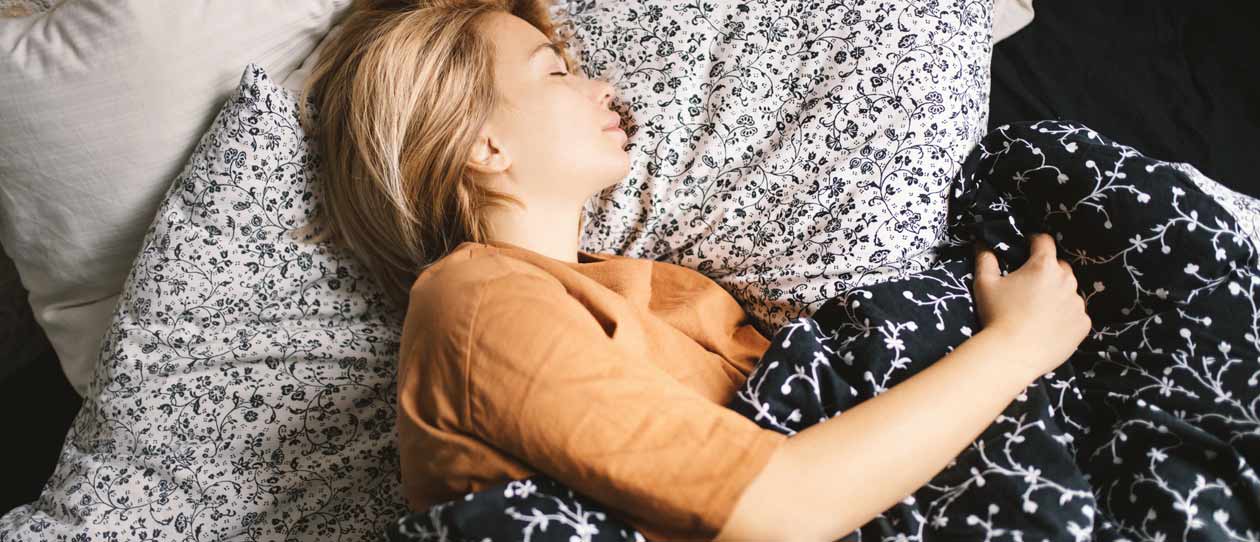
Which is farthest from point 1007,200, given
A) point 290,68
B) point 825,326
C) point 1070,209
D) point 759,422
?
point 290,68

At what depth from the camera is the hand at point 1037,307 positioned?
93 centimetres

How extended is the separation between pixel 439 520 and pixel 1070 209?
0.84 m

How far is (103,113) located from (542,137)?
1.84ft

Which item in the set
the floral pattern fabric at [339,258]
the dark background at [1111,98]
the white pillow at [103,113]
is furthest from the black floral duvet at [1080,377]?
the white pillow at [103,113]

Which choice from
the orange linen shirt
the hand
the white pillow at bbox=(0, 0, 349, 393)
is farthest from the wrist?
the white pillow at bbox=(0, 0, 349, 393)

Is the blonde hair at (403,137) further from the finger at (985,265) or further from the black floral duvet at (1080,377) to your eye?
the finger at (985,265)

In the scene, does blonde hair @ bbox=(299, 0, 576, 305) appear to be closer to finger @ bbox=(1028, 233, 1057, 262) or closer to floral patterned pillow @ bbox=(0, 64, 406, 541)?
floral patterned pillow @ bbox=(0, 64, 406, 541)

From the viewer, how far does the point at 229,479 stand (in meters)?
1.05

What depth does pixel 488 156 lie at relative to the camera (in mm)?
1075

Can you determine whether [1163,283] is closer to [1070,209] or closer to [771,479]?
[1070,209]

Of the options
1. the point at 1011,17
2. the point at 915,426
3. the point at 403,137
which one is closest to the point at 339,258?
the point at 403,137

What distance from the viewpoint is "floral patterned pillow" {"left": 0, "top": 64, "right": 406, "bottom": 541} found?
3.43ft

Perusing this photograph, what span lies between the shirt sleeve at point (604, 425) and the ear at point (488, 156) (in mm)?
327

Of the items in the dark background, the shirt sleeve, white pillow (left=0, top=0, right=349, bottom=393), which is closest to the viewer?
the shirt sleeve
